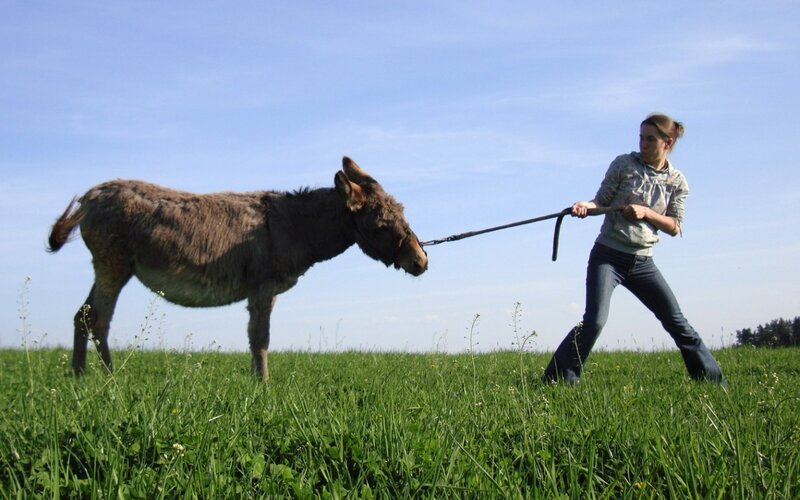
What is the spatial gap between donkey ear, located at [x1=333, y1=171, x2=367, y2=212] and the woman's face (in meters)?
2.93

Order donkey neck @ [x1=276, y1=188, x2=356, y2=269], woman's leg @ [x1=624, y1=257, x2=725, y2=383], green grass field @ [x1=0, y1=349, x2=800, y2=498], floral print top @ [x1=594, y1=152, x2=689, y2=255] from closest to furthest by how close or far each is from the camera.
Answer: green grass field @ [x1=0, y1=349, x2=800, y2=498], floral print top @ [x1=594, y1=152, x2=689, y2=255], woman's leg @ [x1=624, y1=257, x2=725, y2=383], donkey neck @ [x1=276, y1=188, x2=356, y2=269]

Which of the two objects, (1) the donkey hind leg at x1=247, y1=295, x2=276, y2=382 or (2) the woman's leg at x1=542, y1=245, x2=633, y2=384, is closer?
(2) the woman's leg at x1=542, y1=245, x2=633, y2=384

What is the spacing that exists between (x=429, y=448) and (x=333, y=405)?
1.26 m

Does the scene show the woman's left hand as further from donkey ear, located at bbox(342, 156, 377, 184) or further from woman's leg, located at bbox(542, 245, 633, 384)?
donkey ear, located at bbox(342, 156, 377, 184)

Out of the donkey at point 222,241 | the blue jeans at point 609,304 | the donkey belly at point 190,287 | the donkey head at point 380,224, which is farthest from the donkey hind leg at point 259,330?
the blue jeans at point 609,304

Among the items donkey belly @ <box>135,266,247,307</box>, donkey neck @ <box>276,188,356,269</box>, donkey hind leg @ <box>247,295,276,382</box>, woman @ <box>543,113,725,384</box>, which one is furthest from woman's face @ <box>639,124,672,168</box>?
donkey belly @ <box>135,266,247,307</box>

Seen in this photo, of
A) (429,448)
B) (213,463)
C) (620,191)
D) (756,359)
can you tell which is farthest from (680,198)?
(213,463)

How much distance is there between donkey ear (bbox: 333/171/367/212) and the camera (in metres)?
8.11

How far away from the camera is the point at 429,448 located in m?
3.46

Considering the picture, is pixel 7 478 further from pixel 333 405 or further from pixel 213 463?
pixel 333 405

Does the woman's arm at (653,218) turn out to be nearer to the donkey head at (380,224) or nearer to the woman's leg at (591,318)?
the woman's leg at (591,318)

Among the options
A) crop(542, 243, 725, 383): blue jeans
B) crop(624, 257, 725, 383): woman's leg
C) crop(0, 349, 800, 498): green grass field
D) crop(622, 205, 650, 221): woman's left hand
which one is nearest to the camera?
crop(0, 349, 800, 498): green grass field

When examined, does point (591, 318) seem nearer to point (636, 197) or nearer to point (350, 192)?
point (636, 197)

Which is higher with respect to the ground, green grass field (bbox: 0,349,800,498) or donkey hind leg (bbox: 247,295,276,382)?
donkey hind leg (bbox: 247,295,276,382)
